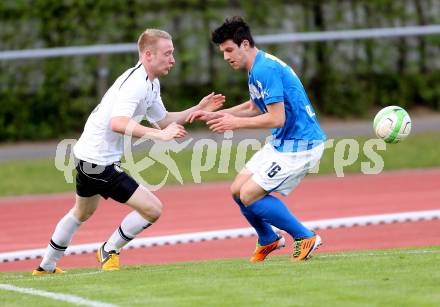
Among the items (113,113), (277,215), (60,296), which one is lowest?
(277,215)

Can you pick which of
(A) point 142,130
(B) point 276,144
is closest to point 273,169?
(B) point 276,144

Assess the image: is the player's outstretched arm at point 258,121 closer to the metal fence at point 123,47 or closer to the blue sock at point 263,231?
the blue sock at point 263,231

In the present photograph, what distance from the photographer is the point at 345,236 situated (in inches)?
512

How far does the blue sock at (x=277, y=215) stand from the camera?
945cm

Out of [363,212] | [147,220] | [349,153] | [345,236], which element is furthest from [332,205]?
[147,220]

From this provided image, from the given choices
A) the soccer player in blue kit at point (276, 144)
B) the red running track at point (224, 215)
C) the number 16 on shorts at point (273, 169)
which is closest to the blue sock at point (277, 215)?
the soccer player in blue kit at point (276, 144)

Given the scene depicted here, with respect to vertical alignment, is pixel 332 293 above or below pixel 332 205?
above

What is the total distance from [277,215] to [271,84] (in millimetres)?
1116

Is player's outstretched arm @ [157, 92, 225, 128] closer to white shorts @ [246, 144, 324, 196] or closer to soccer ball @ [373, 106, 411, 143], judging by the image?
white shorts @ [246, 144, 324, 196]

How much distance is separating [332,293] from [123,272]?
8.01 ft

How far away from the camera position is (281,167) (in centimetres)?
946

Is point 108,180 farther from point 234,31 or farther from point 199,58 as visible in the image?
point 199,58

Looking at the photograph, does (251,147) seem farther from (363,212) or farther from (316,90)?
(363,212)

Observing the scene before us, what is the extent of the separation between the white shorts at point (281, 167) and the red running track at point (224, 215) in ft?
8.11
